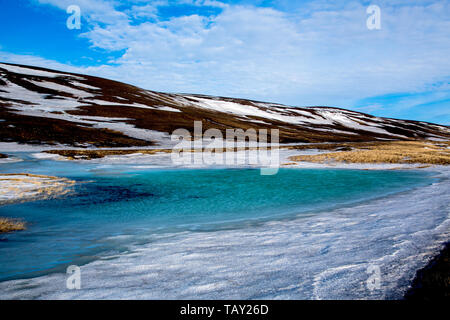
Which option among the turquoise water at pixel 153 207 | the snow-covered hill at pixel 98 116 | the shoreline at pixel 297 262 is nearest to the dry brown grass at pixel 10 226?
the turquoise water at pixel 153 207

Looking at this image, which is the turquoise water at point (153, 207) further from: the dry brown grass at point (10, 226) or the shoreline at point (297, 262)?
the shoreline at point (297, 262)

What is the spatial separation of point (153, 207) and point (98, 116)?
6991cm

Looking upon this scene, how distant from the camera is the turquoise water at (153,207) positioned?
26.8 feet

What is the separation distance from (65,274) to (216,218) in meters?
6.38

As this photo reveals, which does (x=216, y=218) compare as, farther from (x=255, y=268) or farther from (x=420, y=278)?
(x=420, y=278)

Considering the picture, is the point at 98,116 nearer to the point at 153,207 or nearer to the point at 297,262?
the point at 153,207

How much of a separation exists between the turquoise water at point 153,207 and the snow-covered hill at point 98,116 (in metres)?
39.7

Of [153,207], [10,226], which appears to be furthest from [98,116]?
[10,226]

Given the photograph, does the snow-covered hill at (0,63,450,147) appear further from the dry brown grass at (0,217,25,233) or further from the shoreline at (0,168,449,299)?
the shoreline at (0,168,449,299)

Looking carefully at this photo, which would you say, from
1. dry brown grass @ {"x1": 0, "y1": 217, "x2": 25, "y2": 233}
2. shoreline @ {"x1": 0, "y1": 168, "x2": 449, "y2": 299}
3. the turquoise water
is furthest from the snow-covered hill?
shoreline @ {"x1": 0, "y1": 168, "x2": 449, "y2": 299}

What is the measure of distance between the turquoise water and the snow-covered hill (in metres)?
39.7

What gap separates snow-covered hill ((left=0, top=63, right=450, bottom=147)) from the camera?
57288 millimetres

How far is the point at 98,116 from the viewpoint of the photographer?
7544 cm

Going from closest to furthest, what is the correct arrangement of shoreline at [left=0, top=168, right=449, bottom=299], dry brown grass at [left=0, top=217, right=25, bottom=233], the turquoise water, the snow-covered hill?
shoreline at [left=0, top=168, right=449, bottom=299] < the turquoise water < dry brown grass at [left=0, top=217, right=25, bottom=233] < the snow-covered hill
